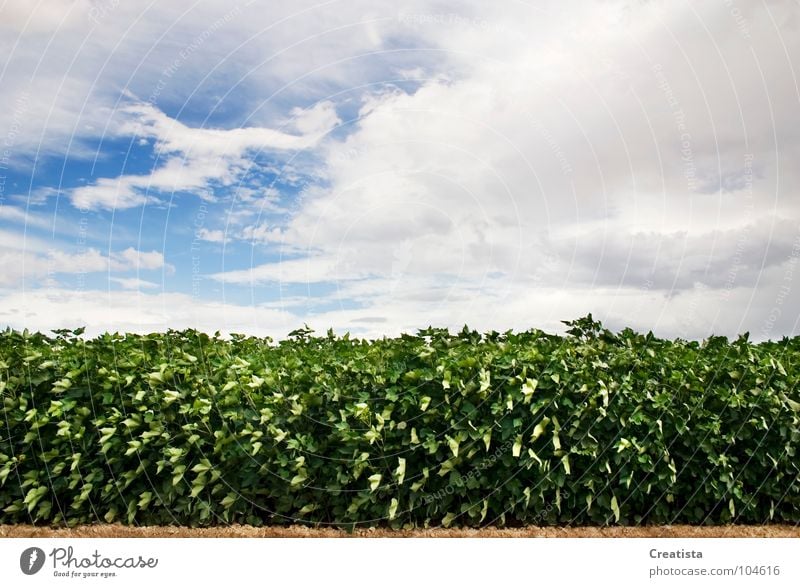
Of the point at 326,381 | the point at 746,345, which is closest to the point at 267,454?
the point at 326,381

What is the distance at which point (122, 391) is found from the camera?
7277 mm

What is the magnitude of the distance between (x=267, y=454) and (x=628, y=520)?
378cm

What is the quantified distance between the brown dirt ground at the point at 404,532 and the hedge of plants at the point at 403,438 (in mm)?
103

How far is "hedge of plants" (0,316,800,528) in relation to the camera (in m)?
6.96

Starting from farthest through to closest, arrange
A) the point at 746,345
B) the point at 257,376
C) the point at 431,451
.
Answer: the point at 746,345 < the point at 257,376 < the point at 431,451

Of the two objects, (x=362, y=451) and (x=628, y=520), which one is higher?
(x=362, y=451)

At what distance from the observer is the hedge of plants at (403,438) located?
6.96m

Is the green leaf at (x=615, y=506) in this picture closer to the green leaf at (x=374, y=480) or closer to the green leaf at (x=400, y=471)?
the green leaf at (x=400, y=471)

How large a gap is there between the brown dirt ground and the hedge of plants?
4.0 inches

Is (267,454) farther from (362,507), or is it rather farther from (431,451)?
(431,451)

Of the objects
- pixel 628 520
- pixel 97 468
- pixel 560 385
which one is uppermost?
pixel 560 385

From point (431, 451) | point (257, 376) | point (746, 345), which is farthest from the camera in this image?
point (746, 345)

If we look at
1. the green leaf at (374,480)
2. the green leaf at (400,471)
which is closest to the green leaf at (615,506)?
the green leaf at (400,471)

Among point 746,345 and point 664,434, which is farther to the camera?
point 746,345
